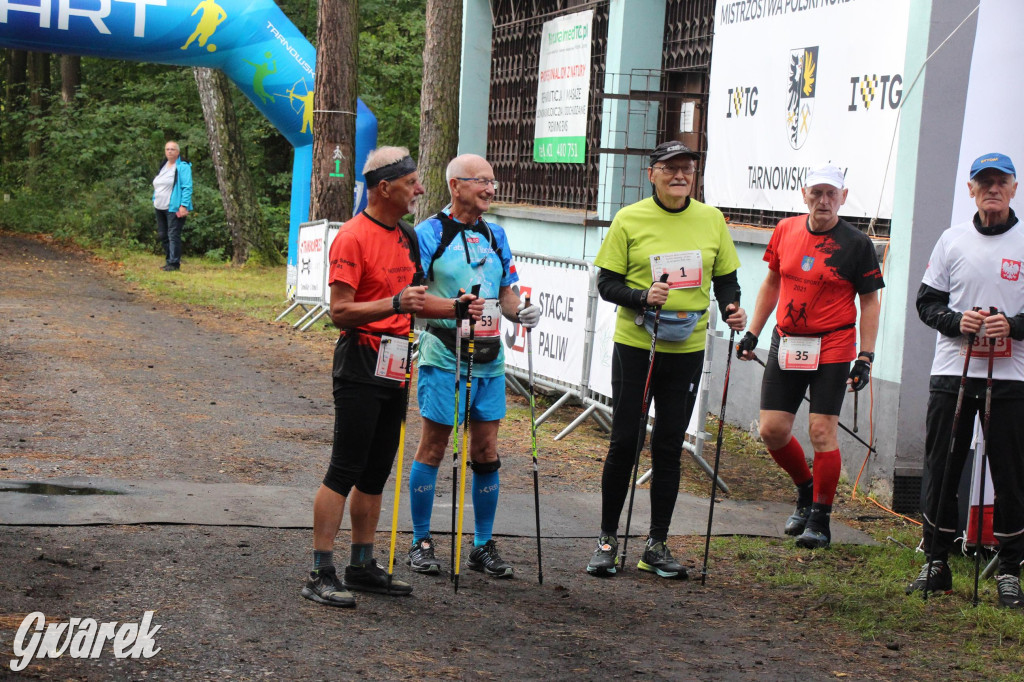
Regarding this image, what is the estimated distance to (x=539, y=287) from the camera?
436 inches

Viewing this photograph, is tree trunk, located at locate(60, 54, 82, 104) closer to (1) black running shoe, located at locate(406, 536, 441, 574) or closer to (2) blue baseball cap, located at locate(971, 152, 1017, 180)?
(1) black running shoe, located at locate(406, 536, 441, 574)

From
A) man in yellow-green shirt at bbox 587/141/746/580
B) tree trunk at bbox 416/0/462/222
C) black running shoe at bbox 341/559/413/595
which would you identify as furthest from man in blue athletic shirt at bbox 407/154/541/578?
tree trunk at bbox 416/0/462/222

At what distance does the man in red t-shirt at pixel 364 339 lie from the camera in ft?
17.4

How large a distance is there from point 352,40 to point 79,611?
12.6 meters

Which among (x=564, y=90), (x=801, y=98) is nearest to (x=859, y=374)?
(x=801, y=98)

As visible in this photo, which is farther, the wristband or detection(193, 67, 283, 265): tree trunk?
detection(193, 67, 283, 265): tree trunk

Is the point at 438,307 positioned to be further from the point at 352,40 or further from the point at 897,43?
the point at 352,40

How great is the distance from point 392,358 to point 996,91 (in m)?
3.71

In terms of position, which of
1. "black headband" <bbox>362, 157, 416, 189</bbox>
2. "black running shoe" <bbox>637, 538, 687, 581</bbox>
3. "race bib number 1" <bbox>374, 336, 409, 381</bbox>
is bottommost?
"black running shoe" <bbox>637, 538, 687, 581</bbox>

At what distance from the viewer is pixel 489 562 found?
20.0ft

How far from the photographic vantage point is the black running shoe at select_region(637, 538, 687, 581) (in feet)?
20.6

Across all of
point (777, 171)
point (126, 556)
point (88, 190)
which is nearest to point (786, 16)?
point (777, 171)

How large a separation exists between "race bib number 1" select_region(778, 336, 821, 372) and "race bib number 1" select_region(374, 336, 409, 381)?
2.72 metres

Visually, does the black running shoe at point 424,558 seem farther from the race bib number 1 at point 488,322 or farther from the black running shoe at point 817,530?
the black running shoe at point 817,530
